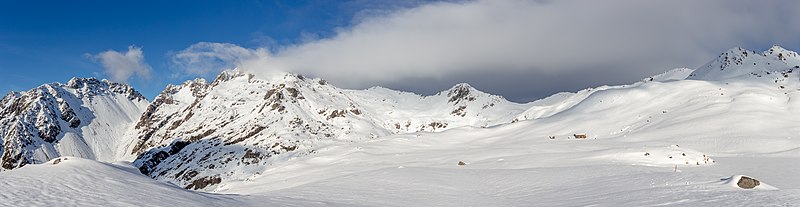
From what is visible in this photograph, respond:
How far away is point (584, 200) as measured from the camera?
15250 mm

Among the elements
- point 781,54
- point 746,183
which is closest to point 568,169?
point 746,183

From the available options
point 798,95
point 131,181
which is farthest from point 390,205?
point 798,95

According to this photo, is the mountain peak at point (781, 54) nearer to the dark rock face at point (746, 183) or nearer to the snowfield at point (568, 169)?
the snowfield at point (568, 169)

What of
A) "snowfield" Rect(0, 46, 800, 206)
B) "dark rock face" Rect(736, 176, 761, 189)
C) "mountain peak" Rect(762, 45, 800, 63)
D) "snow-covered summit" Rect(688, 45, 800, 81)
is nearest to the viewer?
"snowfield" Rect(0, 46, 800, 206)

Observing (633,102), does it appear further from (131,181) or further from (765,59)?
(765,59)

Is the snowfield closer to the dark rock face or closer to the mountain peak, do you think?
the dark rock face

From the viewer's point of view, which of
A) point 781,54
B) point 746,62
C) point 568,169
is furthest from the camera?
point 781,54

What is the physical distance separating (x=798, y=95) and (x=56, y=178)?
2568 inches

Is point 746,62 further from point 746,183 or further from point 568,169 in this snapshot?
point 746,183

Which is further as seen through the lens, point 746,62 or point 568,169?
point 746,62

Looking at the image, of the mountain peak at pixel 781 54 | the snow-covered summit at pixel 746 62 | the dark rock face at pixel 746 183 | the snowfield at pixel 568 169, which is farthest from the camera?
the mountain peak at pixel 781 54

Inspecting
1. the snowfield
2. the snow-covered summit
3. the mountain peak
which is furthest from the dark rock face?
the mountain peak

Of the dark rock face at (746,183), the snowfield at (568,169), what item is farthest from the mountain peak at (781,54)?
the dark rock face at (746,183)

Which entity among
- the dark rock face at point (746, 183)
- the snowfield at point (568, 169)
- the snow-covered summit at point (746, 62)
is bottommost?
the dark rock face at point (746, 183)
